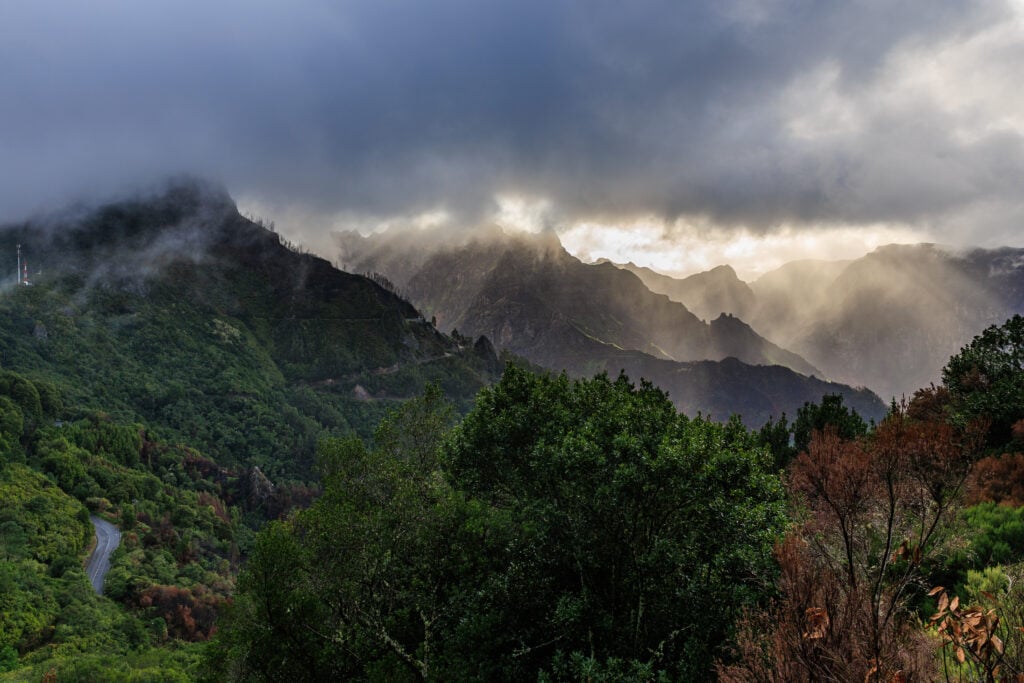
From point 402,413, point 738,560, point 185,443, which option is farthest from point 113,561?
point 738,560

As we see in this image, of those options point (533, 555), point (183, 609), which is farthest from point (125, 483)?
point (533, 555)

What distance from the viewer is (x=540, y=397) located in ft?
67.4

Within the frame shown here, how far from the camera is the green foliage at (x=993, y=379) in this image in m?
27.8

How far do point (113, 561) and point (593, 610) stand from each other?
104 metres

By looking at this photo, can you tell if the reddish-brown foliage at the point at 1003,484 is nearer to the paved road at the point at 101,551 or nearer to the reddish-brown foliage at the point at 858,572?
the reddish-brown foliage at the point at 858,572

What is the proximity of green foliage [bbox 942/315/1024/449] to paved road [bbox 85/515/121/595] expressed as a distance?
108m

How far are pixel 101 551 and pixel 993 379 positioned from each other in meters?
124

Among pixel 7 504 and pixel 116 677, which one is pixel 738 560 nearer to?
pixel 116 677

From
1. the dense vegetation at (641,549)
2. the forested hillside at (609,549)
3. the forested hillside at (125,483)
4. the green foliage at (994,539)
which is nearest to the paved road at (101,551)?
the forested hillside at (125,483)

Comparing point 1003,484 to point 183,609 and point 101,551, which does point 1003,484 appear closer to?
point 183,609

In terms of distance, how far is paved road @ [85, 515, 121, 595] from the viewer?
3246 inches

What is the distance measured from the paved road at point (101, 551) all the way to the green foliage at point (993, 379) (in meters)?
108

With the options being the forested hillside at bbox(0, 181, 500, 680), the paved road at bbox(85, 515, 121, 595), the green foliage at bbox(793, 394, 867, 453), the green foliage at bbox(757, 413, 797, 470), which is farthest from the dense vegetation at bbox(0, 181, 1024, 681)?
the paved road at bbox(85, 515, 121, 595)

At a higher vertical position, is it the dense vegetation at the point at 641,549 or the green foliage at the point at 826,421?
the green foliage at the point at 826,421
